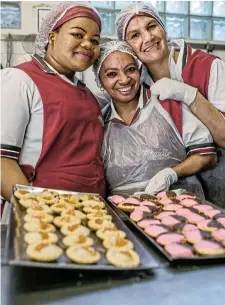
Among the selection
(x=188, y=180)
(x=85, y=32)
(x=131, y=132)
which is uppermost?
(x=85, y=32)

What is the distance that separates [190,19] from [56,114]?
3036 mm

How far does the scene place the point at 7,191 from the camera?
1546 millimetres

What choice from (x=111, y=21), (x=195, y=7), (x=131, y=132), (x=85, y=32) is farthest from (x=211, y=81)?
(x=195, y=7)

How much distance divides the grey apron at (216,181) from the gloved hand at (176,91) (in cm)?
35

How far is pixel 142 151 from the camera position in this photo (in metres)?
1.80

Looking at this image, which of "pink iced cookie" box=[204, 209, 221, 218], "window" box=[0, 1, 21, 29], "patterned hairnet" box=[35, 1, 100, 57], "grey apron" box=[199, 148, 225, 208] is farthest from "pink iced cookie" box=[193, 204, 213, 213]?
"window" box=[0, 1, 21, 29]

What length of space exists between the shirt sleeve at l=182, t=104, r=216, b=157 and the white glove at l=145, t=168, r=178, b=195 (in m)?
0.18

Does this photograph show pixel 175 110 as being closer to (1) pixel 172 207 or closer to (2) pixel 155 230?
(1) pixel 172 207

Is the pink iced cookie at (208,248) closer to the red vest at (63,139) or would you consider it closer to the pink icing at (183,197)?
the pink icing at (183,197)

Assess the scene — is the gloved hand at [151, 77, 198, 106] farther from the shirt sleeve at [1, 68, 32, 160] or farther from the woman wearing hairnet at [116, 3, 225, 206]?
the shirt sleeve at [1, 68, 32, 160]

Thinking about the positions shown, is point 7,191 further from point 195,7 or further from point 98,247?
point 195,7

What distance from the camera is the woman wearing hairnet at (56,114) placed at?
60.2 inches

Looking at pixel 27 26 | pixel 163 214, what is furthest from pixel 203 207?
pixel 27 26

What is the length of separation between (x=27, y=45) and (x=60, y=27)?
220 centimetres
